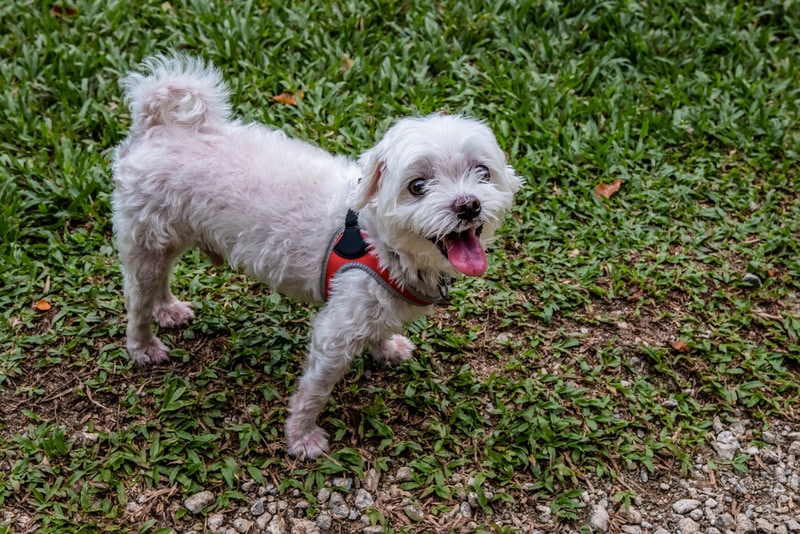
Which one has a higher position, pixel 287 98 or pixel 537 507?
pixel 287 98

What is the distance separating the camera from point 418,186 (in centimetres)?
329

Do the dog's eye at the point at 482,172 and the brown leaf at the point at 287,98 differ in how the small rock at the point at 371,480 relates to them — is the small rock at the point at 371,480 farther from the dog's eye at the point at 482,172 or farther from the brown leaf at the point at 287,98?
the brown leaf at the point at 287,98

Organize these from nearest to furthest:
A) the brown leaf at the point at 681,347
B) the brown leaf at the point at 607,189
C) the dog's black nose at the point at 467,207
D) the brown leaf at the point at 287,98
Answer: the dog's black nose at the point at 467,207 < the brown leaf at the point at 681,347 < the brown leaf at the point at 607,189 < the brown leaf at the point at 287,98

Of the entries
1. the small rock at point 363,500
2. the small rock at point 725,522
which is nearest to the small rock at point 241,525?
the small rock at point 363,500

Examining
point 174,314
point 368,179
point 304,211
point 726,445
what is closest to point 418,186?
point 368,179

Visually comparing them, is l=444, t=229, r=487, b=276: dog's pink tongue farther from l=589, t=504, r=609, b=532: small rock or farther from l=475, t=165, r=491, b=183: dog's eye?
l=589, t=504, r=609, b=532: small rock

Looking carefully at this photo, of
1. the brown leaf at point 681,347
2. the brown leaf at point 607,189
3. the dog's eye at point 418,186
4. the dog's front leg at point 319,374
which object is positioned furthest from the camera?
the brown leaf at point 607,189

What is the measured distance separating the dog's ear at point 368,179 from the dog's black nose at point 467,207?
0.41m

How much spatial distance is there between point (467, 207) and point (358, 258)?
72cm

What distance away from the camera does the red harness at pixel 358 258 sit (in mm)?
3623

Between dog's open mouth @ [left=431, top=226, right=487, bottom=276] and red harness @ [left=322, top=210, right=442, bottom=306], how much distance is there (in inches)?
15.4

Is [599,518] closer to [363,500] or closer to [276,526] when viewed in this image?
[363,500]

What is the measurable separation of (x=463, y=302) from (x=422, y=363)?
1.89ft

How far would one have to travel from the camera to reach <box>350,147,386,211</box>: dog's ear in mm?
3369
